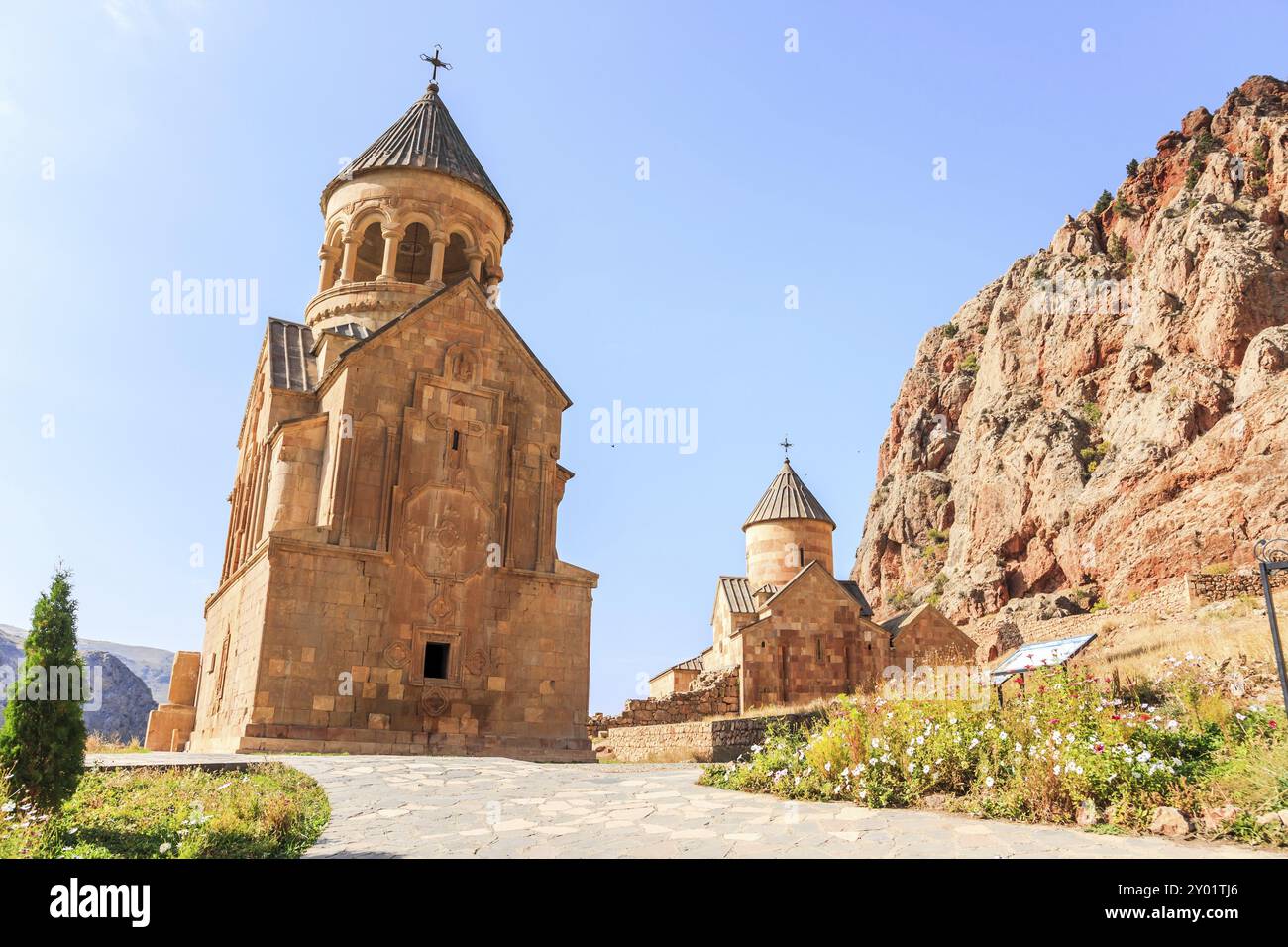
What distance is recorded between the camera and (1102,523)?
3378 cm

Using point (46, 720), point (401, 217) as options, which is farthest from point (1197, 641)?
point (401, 217)

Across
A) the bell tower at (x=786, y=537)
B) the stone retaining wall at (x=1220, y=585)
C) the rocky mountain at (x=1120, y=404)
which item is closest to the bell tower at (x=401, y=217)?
the bell tower at (x=786, y=537)

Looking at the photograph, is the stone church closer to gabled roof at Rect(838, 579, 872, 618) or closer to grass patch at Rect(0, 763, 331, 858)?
grass patch at Rect(0, 763, 331, 858)

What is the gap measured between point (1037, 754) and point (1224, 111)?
50125mm

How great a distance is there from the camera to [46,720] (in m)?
5.48

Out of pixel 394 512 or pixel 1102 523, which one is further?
pixel 1102 523

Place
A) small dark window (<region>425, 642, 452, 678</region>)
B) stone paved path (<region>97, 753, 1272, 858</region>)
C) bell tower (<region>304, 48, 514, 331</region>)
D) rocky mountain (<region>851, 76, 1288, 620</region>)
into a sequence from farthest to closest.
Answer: rocky mountain (<region>851, 76, 1288, 620</region>) < bell tower (<region>304, 48, 514, 331</region>) < small dark window (<region>425, 642, 452, 678</region>) < stone paved path (<region>97, 753, 1272, 858</region>)

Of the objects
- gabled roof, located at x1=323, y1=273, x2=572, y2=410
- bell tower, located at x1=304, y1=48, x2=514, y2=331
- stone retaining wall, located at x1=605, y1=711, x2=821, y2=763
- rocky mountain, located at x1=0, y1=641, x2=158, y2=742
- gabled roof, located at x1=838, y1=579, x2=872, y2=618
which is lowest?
rocky mountain, located at x1=0, y1=641, x2=158, y2=742

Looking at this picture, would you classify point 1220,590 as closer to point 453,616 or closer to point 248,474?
point 453,616

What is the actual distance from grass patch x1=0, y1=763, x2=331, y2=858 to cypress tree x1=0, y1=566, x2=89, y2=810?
0.22 meters

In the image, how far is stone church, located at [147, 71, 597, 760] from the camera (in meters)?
12.1

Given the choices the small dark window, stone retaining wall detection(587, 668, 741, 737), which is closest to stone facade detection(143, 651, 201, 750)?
the small dark window
